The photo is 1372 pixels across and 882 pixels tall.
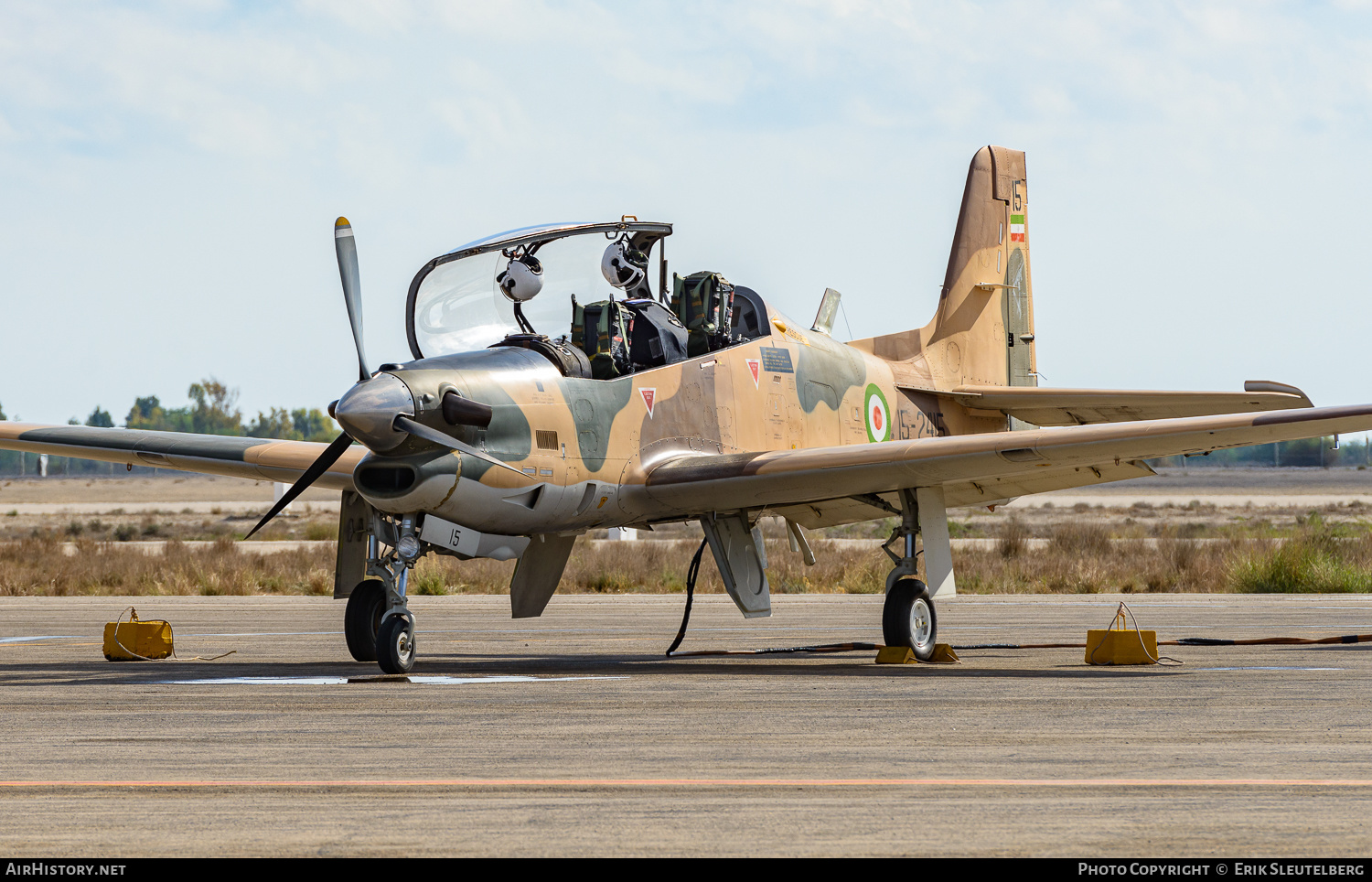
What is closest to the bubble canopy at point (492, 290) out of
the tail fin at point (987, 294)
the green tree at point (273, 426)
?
the tail fin at point (987, 294)

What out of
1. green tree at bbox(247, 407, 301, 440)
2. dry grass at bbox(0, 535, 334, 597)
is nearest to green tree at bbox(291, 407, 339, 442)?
green tree at bbox(247, 407, 301, 440)

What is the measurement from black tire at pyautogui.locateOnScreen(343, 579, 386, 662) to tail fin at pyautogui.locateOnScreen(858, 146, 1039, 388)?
8.84 m

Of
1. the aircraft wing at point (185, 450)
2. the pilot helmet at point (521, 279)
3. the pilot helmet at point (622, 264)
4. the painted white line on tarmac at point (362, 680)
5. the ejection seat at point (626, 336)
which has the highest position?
the pilot helmet at point (622, 264)

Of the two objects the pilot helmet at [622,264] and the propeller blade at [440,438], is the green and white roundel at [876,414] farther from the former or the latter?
the propeller blade at [440,438]

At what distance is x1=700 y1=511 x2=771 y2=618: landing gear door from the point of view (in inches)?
611

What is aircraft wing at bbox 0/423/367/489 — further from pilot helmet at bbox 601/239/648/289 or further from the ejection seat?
pilot helmet at bbox 601/239/648/289

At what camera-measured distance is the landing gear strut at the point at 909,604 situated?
15031 mm

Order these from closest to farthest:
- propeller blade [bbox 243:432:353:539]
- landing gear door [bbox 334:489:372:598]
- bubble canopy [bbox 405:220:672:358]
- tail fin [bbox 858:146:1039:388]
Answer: propeller blade [bbox 243:432:353:539], bubble canopy [bbox 405:220:672:358], landing gear door [bbox 334:489:372:598], tail fin [bbox 858:146:1039:388]

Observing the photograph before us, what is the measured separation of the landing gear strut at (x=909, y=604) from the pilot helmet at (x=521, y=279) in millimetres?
4329

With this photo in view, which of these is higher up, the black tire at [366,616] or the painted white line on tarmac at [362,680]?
the black tire at [366,616]

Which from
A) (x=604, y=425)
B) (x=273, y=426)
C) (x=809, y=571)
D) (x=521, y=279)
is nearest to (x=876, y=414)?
(x=604, y=425)

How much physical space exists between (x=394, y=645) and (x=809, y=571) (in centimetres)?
2239
